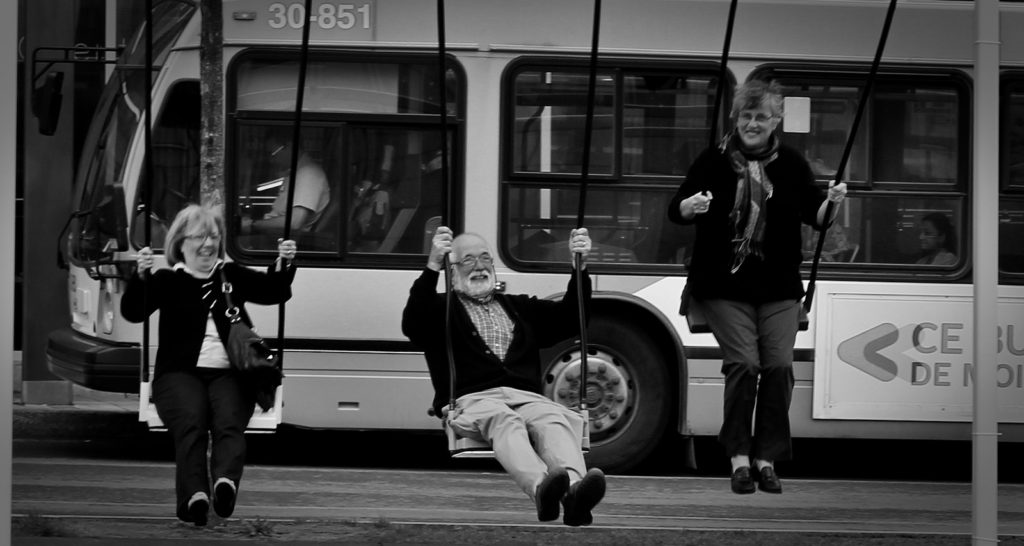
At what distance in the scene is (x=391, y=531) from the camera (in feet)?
23.0

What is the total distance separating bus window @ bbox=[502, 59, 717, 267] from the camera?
9.80 m

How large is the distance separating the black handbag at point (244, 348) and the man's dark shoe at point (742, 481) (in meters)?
1.87

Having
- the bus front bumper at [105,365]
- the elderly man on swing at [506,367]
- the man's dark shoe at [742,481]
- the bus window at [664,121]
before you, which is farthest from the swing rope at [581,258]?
the bus front bumper at [105,365]

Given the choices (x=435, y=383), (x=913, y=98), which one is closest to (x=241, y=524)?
(x=435, y=383)

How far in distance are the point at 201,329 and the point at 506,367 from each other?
1.22 metres

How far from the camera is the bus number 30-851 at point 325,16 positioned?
972cm

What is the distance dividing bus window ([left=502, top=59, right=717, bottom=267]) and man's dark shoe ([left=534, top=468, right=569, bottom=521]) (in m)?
3.78

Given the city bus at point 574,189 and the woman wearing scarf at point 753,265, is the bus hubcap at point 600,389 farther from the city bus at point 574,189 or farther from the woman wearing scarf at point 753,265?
the woman wearing scarf at point 753,265

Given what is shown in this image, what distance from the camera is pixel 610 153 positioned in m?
9.82

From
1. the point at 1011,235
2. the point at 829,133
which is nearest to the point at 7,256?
the point at 829,133

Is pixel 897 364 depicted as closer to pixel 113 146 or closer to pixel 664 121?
pixel 664 121

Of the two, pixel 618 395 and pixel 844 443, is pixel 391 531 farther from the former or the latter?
pixel 844 443

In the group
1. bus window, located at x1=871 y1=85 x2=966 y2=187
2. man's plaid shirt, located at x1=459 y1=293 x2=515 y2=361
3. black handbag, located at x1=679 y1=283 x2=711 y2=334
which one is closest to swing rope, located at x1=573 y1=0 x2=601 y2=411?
man's plaid shirt, located at x1=459 y1=293 x2=515 y2=361

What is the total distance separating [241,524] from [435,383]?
3.44 feet
